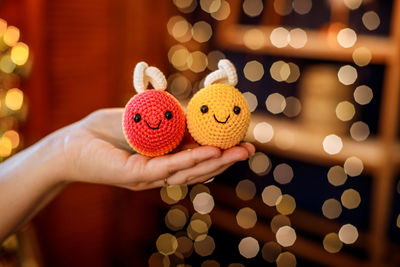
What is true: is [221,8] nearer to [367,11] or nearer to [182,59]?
[182,59]

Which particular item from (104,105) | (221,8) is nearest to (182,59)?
(221,8)

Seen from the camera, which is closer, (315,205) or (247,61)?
(315,205)

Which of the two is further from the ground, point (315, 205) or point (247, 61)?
point (247, 61)

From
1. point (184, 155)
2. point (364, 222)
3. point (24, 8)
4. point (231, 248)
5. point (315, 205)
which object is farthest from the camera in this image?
point (231, 248)

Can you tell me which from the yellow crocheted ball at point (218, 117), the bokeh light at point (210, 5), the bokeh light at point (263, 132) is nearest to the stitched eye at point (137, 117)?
the yellow crocheted ball at point (218, 117)

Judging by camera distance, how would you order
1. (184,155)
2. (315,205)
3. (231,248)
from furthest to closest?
(231,248) < (315,205) < (184,155)

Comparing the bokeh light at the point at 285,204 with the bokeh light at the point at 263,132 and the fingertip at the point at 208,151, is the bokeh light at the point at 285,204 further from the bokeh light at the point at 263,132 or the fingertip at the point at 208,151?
the fingertip at the point at 208,151

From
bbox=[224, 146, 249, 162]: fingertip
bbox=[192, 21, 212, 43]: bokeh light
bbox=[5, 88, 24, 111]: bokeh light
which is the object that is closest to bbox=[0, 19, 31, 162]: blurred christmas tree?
bbox=[5, 88, 24, 111]: bokeh light

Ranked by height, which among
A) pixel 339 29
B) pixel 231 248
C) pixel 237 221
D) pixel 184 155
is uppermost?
pixel 339 29
